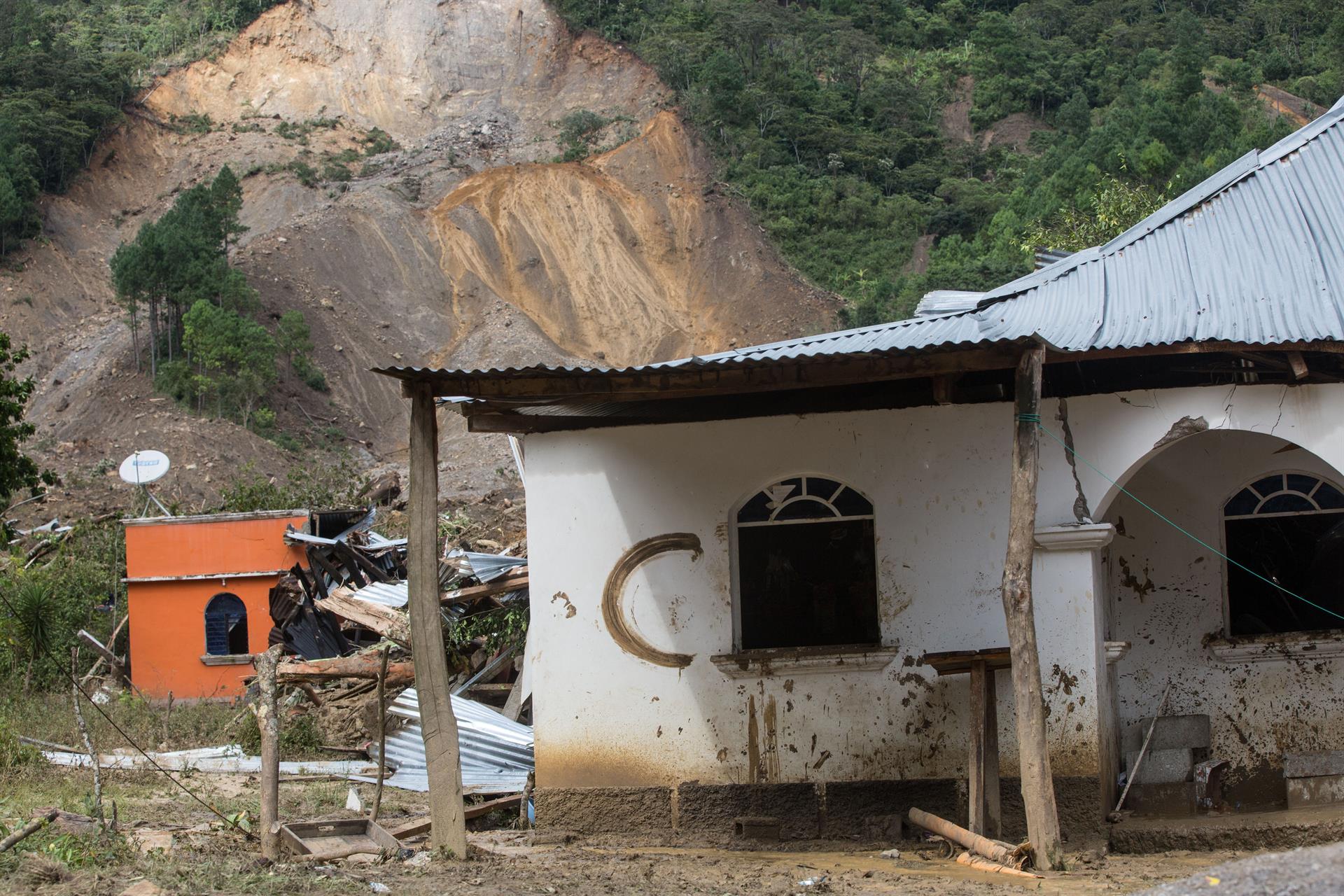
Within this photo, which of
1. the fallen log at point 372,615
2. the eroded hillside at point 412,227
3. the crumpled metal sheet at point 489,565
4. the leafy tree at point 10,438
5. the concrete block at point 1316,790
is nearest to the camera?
the concrete block at point 1316,790

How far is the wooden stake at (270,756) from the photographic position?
7426mm

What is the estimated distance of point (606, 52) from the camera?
54.2 meters

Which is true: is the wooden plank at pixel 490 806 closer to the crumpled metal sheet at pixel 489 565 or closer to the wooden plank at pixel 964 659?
the crumpled metal sheet at pixel 489 565

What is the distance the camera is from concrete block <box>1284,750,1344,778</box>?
9.44 m

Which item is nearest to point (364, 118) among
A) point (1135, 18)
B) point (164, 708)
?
point (1135, 18)

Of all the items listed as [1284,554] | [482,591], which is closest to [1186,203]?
[1284,554]

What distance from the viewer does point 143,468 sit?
19438mm

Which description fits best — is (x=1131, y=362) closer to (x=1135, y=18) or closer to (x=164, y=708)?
(x=164, y=708)

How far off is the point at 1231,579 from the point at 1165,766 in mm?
1507

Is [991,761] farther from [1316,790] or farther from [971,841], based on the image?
[1316,790]

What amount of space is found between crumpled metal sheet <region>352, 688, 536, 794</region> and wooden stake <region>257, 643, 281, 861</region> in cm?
339

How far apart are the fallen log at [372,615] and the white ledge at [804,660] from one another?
4.22 meters

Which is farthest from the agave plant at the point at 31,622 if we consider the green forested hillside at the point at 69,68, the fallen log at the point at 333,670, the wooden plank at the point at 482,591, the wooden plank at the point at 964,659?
the green forested hillside at the point at 69,68

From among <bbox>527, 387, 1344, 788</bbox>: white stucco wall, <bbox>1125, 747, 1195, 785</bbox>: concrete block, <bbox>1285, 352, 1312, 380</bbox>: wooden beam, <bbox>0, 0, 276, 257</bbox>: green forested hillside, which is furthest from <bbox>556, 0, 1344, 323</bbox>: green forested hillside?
<bbox>1285, 352, 1312, 380</bbox>: wooden beam
